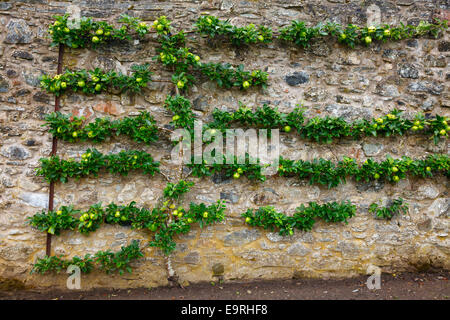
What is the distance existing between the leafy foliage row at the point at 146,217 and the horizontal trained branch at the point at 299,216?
0.38 metres

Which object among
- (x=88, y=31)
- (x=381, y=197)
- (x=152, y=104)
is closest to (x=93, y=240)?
(x=152, y=104)

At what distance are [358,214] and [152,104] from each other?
8.34 feet

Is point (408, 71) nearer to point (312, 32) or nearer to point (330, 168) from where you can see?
point (312, 32)

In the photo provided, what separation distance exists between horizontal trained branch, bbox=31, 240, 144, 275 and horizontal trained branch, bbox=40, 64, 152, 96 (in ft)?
5.29

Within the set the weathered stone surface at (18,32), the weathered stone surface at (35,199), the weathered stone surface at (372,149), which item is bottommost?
the weathered stone surface at (35,199)

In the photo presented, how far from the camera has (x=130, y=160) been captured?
9.36 ft

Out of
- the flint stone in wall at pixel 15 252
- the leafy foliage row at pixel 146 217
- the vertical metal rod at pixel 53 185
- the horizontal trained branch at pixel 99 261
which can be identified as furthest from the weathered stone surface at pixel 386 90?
the flint stone in wall at pixel 15 252

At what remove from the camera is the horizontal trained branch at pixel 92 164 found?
283 centimetres

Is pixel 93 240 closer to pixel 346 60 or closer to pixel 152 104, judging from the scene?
pixel 152 104

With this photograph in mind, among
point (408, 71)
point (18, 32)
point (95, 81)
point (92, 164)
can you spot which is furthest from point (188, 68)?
point (408, 71)

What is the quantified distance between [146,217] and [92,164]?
763mm

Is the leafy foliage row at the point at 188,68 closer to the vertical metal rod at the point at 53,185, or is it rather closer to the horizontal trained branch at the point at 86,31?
the horizontal trained branch at the point at 86,31

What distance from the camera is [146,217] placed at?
2.90 meters

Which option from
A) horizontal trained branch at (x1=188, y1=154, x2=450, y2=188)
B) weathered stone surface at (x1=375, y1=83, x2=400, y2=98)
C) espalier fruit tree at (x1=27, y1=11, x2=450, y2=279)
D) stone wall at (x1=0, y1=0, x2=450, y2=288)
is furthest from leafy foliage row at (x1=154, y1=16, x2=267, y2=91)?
weathered stone surface at (x1=375, y1=83, x2=400, y2=98)
